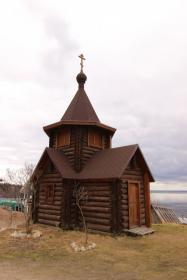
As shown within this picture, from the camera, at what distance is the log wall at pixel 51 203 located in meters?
16.6

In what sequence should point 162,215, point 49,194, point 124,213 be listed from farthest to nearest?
point 162,215
point 49,194
point 124,213

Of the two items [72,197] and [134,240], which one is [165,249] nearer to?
[134,240]

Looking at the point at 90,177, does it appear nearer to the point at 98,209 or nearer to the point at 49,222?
the point at 98,209

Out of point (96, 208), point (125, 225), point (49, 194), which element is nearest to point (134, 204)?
point (125, 225)

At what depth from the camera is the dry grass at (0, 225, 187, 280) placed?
8.55 m

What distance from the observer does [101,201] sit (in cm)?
1554

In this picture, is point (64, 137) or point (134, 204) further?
point (64, 137)

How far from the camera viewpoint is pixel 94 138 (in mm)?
18891

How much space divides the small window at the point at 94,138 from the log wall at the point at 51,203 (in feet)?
10.5

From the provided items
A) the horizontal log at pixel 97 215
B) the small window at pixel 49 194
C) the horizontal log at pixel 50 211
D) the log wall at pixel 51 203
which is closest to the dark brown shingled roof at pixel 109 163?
the log wall at pixel 51 203

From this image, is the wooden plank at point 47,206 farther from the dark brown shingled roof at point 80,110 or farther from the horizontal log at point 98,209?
the dark brown shingled roof at point 80,110

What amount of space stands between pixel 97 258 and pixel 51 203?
7.52 m

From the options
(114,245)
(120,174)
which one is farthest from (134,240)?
(120,174)

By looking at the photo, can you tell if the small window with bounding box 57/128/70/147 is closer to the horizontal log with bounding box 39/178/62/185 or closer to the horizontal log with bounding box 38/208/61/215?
the horizontal log with bounding box 39/178/62/185
